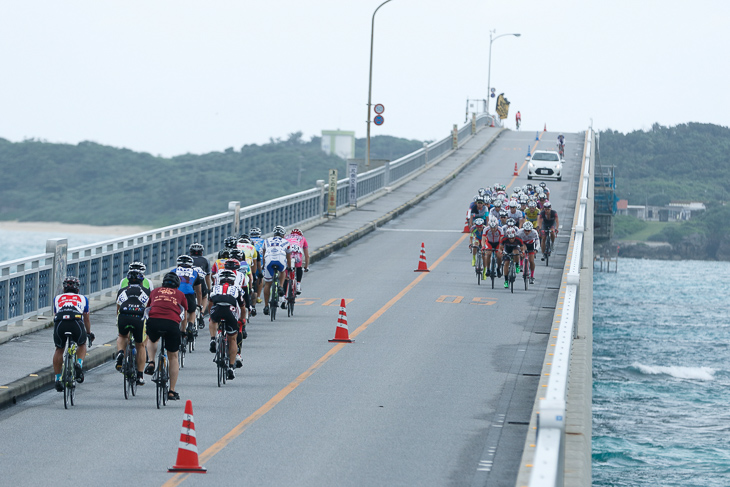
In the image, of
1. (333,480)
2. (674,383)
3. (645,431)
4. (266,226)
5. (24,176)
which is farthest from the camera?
(24,176)

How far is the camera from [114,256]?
21859 mm

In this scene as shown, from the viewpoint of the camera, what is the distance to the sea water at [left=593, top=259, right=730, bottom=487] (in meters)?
44.2

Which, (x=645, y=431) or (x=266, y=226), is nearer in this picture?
(x=266, y=226)

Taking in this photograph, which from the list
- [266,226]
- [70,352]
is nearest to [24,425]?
[70,352]

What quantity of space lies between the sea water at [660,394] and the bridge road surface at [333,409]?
22.6m

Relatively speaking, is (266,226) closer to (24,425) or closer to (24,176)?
(24,425)

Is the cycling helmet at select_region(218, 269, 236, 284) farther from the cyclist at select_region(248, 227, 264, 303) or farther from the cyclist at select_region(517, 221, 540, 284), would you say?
the cyclist at select_region(517, 221, 540, 284)

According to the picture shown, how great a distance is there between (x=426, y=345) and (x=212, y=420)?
243 inches

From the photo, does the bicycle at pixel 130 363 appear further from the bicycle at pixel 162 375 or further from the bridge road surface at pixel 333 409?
the bicycle at pixel 162 375

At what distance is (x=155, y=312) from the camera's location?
44.5 ft

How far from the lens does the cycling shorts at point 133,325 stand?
45.8 feet

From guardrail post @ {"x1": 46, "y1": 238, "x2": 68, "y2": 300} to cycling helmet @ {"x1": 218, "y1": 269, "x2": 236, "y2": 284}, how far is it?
5118 millimetres

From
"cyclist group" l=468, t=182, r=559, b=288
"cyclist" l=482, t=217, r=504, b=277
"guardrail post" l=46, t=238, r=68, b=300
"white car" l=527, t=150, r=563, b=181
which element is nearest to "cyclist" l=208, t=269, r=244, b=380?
"guardrail post" l=46, t=238, r=68, b=300

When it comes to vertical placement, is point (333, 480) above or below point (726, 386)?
above
